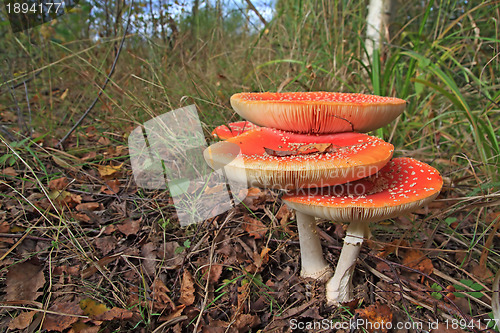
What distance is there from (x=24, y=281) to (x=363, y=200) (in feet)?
6.58

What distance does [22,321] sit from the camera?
1.60 m

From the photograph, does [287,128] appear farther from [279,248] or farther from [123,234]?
[123,234]

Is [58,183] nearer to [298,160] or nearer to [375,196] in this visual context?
[298,160]

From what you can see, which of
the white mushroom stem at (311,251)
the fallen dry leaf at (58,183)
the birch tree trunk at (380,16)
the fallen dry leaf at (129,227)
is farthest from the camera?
the birch tree trunk at (380,16)

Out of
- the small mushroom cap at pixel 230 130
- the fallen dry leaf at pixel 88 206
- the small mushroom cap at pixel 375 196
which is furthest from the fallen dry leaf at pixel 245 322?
the fallen dry leaf at pixel 88 206

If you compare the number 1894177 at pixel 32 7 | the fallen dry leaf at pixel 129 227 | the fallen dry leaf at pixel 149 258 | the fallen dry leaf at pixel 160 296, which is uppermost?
the number 1894177 at pixel 32 7

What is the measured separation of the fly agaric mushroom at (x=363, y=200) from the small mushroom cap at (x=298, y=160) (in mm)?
106

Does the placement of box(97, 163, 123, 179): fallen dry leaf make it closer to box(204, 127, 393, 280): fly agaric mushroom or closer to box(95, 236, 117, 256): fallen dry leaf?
box(95, 236, 117, 256): fallen dry leaf

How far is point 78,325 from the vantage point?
1.60 m

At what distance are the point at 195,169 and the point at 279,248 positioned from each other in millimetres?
1034

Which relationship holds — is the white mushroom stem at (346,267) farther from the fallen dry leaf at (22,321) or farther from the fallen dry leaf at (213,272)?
the fallen dry leaf at (22,321)

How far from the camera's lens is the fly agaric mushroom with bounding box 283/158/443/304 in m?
1.44

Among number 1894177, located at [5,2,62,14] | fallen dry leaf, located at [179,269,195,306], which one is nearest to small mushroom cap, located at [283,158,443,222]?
fallen dry leaf, located at [179,269,195,306]

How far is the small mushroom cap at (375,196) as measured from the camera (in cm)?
143
